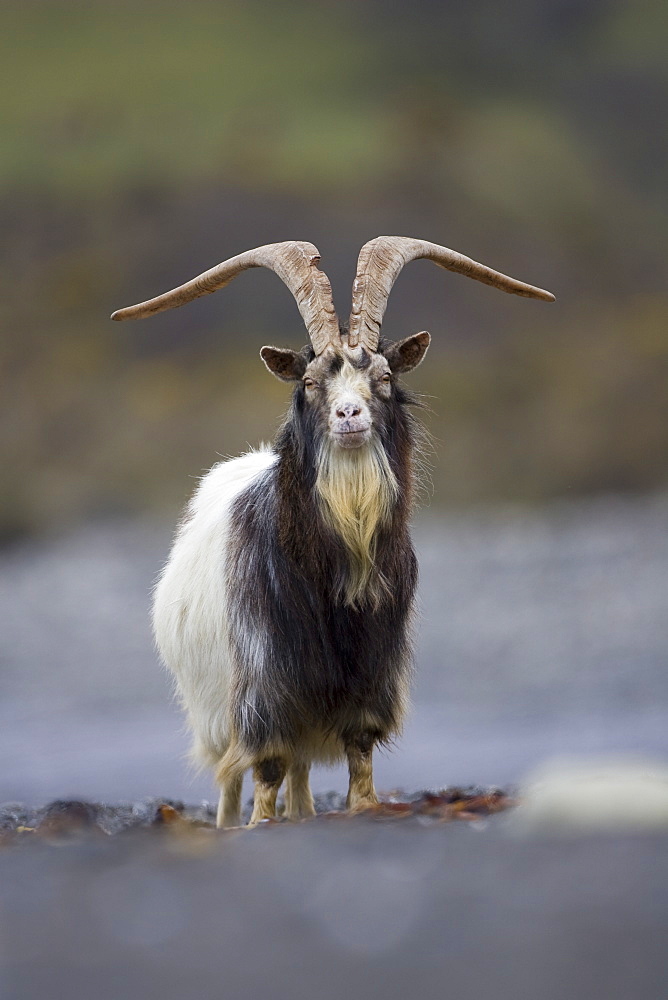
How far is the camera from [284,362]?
7.03 meters

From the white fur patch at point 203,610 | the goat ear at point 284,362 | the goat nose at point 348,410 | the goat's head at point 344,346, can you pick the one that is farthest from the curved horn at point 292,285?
the white fur patch at point 203,610

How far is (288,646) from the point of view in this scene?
23.7 ft

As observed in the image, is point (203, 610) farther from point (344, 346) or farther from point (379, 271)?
point (379, 271)

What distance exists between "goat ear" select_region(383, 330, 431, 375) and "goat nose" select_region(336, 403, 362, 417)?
57cm

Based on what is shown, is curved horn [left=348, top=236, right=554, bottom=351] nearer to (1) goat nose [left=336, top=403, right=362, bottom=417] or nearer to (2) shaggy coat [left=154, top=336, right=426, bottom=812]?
(2) shaggy coat [left=154, top=336, right=426, bottom=812]

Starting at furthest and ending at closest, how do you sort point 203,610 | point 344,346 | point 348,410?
point 203,610 < point 344,346 < point 348,410

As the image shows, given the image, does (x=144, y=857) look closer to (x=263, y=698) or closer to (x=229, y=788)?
(x=263, y=698)

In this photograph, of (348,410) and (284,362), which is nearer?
(348,410)

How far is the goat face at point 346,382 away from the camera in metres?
6.61

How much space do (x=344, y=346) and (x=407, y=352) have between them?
37cm

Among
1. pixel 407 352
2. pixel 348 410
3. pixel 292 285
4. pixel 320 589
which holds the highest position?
pixel 292 285

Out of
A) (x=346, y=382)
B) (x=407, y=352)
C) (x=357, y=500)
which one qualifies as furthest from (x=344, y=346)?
(x=357, y=500)

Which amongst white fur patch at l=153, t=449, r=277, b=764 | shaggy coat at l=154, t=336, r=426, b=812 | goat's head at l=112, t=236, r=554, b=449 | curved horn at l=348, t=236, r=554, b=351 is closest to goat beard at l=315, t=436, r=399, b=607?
shaggy coat at l=154, t=336, r=426, b=812

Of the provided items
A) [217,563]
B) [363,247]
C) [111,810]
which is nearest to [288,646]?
[217,563]
